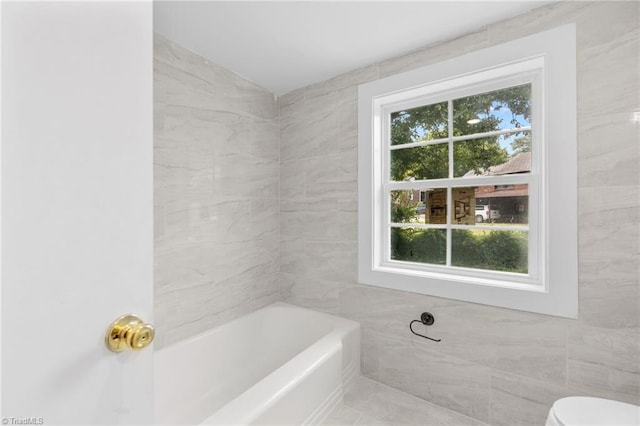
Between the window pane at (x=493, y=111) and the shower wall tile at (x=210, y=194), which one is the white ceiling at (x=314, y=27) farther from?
the window pane at (x=493, y=111)

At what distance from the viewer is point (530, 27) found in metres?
1.54

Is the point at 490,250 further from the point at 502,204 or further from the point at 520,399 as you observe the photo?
the point at 520,399

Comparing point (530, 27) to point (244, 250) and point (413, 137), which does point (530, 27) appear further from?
point (244, 250)

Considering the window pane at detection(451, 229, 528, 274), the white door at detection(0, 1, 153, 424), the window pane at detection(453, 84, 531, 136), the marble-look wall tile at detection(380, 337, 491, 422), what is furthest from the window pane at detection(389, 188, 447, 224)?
the white door at detection(0, 1, 153, 424)

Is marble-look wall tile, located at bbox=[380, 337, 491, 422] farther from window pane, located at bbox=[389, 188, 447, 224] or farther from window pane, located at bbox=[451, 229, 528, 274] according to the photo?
window pane, located at bbox=[389, 188, 447, 224]

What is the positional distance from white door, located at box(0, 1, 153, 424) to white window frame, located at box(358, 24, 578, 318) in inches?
65.5

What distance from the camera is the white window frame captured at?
1.43m

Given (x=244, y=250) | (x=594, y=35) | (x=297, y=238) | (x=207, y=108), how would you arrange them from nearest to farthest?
Answer: 1. (x=594, y=35)
2. (x=207, y=108)
3. (x=244, y=250)
4. (x=297, y=238)

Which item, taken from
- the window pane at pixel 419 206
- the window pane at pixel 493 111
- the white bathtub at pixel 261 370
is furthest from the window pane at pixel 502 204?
the white bathtub at pixel 261 370

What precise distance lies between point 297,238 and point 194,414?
135cm

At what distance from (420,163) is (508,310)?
3.43 feet

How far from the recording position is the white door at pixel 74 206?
389 millimetres

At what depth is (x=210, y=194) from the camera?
2.02 m

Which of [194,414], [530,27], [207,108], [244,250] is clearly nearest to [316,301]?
[244,250]
